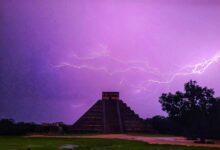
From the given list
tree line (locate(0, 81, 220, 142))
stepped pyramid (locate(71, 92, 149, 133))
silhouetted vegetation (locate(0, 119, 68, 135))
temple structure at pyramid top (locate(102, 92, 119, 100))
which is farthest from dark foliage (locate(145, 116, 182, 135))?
tree line (locate(0, 81, 220, 142))

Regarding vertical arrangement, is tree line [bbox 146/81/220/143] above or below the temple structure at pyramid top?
below

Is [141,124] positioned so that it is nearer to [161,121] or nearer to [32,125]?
[161,121]

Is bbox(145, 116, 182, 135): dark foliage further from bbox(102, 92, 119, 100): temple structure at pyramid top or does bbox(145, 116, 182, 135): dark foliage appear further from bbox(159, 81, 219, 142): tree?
bbox(159, 81, 219, 142): tree

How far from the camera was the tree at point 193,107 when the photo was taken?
4538 cm

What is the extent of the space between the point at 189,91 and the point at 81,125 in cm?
2577

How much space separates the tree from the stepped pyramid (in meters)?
19.3

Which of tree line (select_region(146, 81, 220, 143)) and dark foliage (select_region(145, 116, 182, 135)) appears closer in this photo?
tree line (select_region(146, 81, 220, 143))

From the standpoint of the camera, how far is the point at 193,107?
4562 cm

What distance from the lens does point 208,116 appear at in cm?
4694

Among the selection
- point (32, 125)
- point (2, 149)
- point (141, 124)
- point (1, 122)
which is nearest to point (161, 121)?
point (141, 124)

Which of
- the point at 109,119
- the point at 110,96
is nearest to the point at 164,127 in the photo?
the point at 109,119

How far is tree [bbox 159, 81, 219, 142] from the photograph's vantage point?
45.4 meters

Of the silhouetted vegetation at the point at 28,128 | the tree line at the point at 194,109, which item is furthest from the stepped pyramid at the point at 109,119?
the tree line at the point at 194,109

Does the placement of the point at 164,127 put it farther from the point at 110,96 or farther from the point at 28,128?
the point at 28,128
